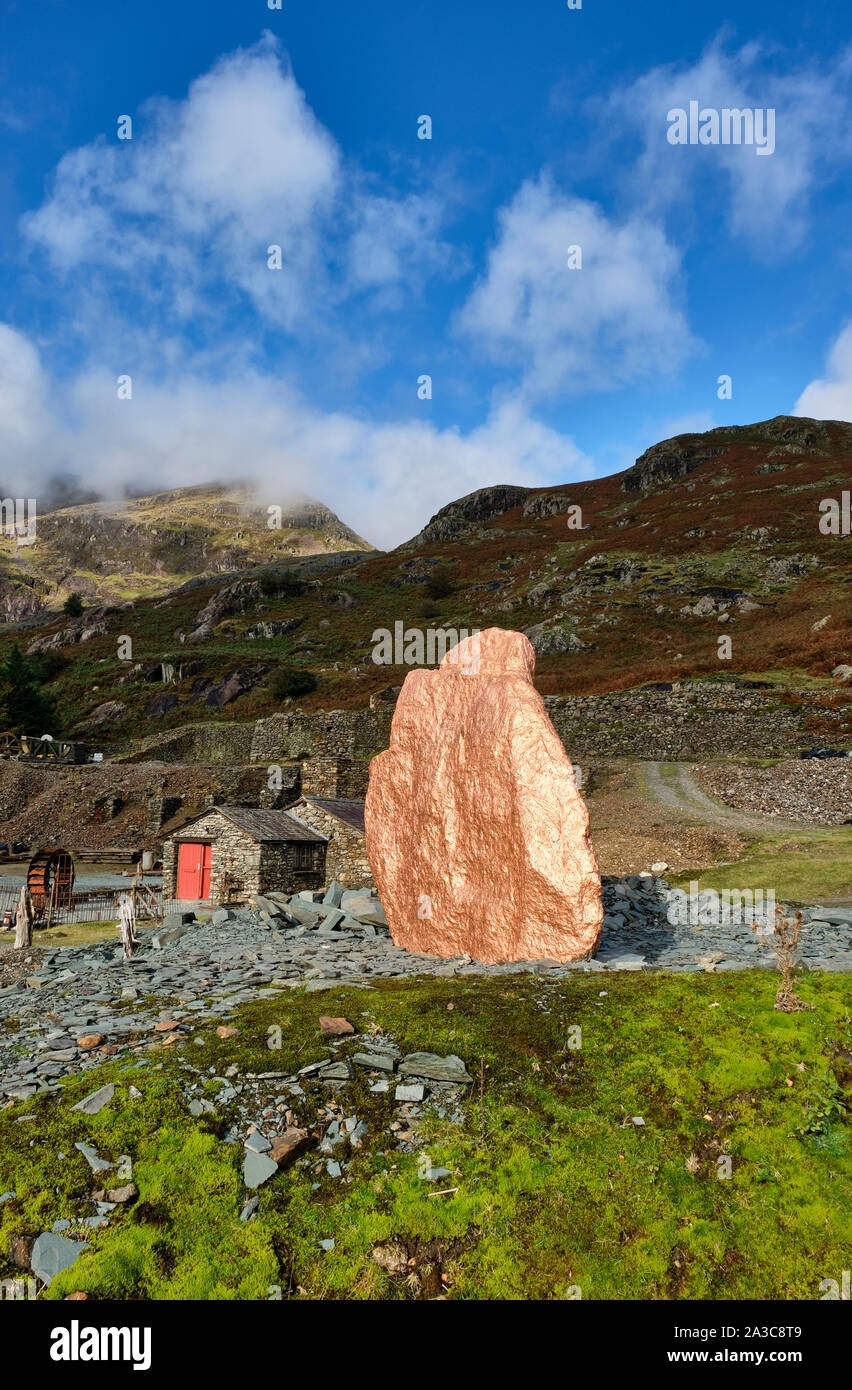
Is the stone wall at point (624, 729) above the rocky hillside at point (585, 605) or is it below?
below

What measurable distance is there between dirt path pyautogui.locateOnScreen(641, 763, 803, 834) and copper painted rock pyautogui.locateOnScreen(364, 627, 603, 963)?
58.2 feet

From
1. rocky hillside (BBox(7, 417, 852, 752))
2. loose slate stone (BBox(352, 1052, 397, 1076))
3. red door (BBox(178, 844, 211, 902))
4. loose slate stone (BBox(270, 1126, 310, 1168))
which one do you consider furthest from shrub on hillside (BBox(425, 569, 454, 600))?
loose slate stone (BBox(270, 1126, 310, 1168))

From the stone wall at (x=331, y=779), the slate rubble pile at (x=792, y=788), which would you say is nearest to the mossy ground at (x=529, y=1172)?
the stone wall at (x=331, y=779)

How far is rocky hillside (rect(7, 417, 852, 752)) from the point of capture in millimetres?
60719

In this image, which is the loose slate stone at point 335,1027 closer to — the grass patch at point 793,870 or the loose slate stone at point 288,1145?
the loose slate stone at point 288,1145

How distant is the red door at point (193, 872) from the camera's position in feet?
90.4

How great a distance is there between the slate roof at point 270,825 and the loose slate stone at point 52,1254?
19.0 metres

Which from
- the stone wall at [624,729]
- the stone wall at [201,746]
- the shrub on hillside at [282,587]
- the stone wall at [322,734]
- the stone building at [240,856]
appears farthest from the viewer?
the shrub on hillside at [282,587]

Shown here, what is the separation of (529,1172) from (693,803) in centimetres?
2917

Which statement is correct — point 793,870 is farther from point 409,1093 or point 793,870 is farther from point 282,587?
point 282,587

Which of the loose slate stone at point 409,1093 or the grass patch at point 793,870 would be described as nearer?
the loose slate stone at point 409,1093

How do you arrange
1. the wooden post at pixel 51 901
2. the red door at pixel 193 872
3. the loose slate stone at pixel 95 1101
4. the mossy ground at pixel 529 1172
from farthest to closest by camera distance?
the red door at pixel 193 872 → the wooden post at pixel 51 901 → the loose slate stone at pixel 95 1101 → the mossy ground at pixel 529 1172
